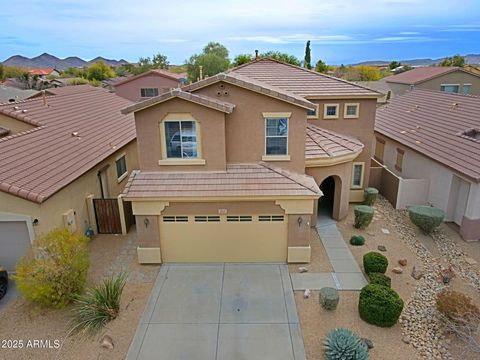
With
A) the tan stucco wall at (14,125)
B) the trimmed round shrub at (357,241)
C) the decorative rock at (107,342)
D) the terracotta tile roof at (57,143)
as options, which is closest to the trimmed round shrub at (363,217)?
the trimmed round shrub at (357,241)

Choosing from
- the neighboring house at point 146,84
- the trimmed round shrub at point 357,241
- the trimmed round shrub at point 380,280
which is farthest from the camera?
the neighboring house at point 146,84

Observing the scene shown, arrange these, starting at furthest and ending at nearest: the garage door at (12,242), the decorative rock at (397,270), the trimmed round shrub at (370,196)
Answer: the trimmed round shrub at (370,196) < the decorative rock at (397,270) < the garage door at (12,242)

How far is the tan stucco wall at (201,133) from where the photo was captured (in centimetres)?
1221

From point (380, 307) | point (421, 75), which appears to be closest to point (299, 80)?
point (380, 307)

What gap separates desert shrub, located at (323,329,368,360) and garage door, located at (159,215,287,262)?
14.5 ft

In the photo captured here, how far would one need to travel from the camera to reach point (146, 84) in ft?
167

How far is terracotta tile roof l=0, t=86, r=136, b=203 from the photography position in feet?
39.9

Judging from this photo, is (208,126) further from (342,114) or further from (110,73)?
(110,73)

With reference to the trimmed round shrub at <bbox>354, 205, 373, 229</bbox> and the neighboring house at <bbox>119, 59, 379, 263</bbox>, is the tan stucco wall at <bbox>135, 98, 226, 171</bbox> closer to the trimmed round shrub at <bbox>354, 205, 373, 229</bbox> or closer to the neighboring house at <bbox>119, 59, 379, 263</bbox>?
the neighboring house at <bbox>119, 59, 379, 263</bbox>

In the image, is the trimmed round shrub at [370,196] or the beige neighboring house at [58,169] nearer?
the beige neighboring house at [58,169]

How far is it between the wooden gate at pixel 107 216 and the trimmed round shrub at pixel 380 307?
1077 cm

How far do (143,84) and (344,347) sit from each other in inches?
1943

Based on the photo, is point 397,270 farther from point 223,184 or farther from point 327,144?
point 223,184

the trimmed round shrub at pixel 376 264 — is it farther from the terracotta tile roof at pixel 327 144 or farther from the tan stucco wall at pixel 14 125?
the tan stucco wall at pixel 14 125
